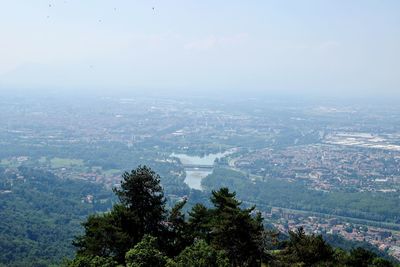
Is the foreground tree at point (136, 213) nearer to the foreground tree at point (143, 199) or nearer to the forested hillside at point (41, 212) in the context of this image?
the foreground tree at point (143, 199)

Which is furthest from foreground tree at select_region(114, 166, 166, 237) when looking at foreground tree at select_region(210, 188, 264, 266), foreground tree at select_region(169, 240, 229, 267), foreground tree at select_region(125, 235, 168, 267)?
foreground tree at select_region(169, 240, 229, 267)

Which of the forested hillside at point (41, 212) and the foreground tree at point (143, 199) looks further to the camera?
the forested hillside at point (41, 212)

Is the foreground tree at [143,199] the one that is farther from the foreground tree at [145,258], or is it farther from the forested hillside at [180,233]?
the foreground tree at [145,258]

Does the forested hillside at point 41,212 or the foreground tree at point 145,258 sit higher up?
the foreground tree at point 145,258

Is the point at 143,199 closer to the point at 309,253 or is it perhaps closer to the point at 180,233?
the point at 180,233

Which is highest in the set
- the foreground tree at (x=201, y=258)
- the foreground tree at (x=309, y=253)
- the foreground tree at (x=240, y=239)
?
the foreground tree at (x=201, y=258)

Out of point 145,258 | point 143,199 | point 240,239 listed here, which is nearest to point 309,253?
point 240,239

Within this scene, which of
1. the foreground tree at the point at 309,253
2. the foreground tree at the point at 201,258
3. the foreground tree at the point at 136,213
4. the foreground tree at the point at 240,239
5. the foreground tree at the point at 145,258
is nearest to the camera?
the foreground tree at the point at 201,258

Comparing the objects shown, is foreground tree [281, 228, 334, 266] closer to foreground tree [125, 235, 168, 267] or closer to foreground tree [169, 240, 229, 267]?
foreground tree [169, 240, 229, 267]

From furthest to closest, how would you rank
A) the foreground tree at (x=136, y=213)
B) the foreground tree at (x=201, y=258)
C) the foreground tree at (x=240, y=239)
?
the foreground tree at (x=136, y=213)
the foreground tree at (x=240, y=239)
the foreground tree at (x=201, y=258)

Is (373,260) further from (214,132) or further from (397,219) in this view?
(214,132)

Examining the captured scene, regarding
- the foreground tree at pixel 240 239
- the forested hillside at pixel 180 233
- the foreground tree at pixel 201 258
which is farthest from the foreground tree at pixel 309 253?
the foreground tree at pixel 201 258
